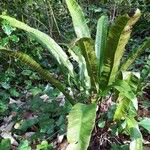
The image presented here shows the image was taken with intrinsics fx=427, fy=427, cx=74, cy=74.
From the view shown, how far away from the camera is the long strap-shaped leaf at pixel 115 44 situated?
2459mm

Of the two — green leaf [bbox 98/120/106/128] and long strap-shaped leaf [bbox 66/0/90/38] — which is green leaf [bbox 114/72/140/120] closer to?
green leaf [bbox 98/120/106/128]

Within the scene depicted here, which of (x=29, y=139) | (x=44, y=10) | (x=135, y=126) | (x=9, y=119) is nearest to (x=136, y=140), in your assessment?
(x=135, y=126)

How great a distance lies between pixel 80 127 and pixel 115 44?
1.93 ft

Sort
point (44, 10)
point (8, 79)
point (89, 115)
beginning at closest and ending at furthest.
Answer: point (89, 115) → point (8, 79) → point (44, 10)

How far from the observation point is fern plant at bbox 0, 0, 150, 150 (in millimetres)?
2424

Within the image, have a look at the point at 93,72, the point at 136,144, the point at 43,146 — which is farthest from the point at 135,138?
the point at 43,146

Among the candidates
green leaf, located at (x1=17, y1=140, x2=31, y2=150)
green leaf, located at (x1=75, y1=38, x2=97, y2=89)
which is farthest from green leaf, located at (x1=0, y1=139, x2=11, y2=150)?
green leaf, located at (x1=75, y1=38, x2=97, y2=89)

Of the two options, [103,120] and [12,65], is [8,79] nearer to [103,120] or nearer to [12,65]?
[12,65]

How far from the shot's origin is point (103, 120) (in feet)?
9.43

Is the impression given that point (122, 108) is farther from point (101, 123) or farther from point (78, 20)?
point (78, 20)

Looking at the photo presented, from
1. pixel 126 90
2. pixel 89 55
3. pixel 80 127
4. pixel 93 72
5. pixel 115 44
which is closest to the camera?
pixel 80 127

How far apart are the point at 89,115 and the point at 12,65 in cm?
212

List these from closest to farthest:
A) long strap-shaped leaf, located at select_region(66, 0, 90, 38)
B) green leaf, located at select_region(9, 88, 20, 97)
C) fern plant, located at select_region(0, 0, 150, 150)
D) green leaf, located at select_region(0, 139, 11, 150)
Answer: fern plant, located at select_region(0, 0, 150, 150) → green leaf, located at select_region(0, 139, 11, 150) → long strap-shaped leaf, located at select_region(66, 0, 90, 38) → green leaf, located at select_region(9, 88, 20, 97)

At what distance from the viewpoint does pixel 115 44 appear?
2.63 m
